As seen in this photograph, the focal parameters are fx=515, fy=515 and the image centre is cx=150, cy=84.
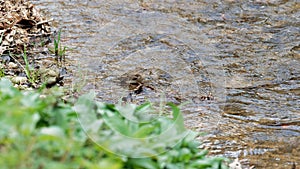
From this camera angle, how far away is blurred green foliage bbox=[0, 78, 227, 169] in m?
1.51

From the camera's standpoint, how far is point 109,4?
19.9 ft

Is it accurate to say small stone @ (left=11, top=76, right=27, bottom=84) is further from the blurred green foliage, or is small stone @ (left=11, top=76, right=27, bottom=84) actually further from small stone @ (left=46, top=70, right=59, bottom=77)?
the blurred green foliage

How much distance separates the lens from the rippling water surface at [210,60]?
3.63m

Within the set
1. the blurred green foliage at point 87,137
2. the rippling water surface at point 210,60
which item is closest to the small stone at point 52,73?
the rippling water surface at point 210,60

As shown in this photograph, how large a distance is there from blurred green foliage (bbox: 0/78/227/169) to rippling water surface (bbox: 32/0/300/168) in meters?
1.47

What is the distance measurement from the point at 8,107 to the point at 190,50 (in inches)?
137

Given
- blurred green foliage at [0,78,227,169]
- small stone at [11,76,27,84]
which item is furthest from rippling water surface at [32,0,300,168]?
blurred green foliage at [0,78,227,169]

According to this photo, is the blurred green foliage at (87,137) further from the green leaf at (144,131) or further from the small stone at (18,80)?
the small stone at (18,80)

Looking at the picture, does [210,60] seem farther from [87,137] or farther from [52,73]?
[87,137]

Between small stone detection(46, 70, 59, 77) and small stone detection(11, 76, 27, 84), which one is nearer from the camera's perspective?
small stone detection(11, 76, 27, 84)

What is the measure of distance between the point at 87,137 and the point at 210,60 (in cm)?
318

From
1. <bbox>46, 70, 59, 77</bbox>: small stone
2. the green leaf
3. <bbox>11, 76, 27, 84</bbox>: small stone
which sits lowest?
<bbox>11, 76, 27, 84</bbox>: small stone

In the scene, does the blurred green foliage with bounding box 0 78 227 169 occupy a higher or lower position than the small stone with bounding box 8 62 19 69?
higher

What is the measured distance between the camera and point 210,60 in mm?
4758
